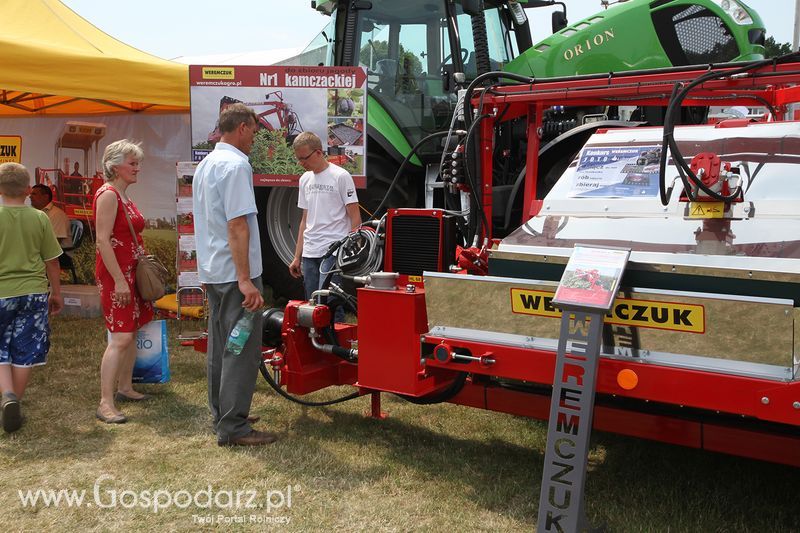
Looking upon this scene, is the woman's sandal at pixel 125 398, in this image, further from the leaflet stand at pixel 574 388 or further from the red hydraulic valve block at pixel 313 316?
the leaflet stand at pixel 574 388

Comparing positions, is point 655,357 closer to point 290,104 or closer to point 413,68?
point 290,104

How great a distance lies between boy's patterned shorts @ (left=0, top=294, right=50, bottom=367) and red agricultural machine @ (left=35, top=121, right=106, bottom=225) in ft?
12.8

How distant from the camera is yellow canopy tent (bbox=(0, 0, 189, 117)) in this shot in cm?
553

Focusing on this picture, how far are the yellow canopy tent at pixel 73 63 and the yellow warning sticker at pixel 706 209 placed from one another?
456 centimetres

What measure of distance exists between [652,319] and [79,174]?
686 cm

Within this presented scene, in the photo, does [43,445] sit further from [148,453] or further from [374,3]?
[374,3]

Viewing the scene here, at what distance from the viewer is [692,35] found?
18.7ft

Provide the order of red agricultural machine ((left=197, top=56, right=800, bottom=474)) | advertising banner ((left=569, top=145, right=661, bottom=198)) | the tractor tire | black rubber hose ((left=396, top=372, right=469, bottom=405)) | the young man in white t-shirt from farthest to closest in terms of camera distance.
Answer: the tractor tire, the young man in white t-shirt, black rubber hose ((left=396, top=372, right=469, bottom=405)), advertising banner ((left=569, top=145, right=661, bottom=198)), red agricultural machine ((left=197, top=56, right=800, bottom=474))

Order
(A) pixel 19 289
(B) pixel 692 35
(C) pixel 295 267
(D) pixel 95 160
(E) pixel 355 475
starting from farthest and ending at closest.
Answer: (D) pixel 95 160 → (B) pixel 692 35 → (C) pixel 295 267 → (A) pixel 19 289 → (E) pixel 355 475

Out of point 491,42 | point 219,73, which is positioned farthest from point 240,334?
point 491,42

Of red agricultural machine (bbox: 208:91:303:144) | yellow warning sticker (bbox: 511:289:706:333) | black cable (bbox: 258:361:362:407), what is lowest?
black cable (bbox: 258:361:362:407)

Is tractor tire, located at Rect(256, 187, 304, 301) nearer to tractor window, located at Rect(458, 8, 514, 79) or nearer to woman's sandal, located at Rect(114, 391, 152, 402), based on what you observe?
tractor window, located at Rect(458, 8, 514, 79)

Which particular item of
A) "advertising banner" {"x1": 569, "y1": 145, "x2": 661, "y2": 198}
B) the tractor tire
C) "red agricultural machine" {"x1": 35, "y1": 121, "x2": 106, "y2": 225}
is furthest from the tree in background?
"red agricultural machine" {"x1": 35, "y1": 121, "x2": 106, "y2": 225}

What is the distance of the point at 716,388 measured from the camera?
7.97ft
